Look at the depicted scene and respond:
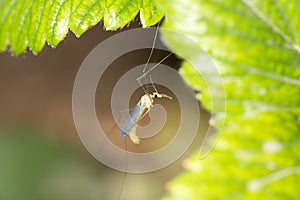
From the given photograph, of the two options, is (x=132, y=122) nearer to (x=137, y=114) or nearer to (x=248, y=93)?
(x=137, y=114)

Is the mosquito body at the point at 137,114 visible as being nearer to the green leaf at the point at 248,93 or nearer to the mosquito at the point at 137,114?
A: the mosquito at the point at 137,114

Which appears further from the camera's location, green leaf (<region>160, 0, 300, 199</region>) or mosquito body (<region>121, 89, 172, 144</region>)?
mosquito body (<region>121, 89, 172, 144</region>)

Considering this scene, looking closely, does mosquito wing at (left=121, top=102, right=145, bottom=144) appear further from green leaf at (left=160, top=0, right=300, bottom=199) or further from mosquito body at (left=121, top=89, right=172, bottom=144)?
green leaf at (left=160, top=0, right=300, bottom=199)

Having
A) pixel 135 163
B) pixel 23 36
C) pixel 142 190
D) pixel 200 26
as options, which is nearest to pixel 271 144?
pixel 200 26

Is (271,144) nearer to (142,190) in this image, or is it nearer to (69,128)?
(142,190)

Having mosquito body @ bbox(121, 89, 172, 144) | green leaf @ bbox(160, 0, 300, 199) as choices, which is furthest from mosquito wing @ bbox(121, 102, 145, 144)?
green leaf @ bbox(160, 0, 300, 199)

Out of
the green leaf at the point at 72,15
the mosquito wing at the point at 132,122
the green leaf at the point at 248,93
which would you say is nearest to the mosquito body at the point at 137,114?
the mosquito wing at the point at 132,122

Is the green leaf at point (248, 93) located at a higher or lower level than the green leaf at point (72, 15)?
lower
